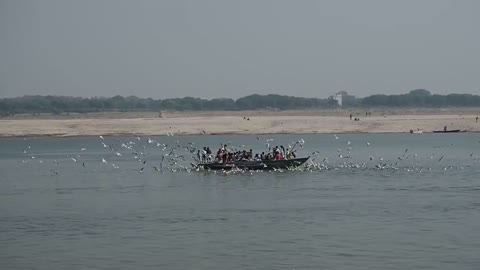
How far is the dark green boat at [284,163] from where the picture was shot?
141ft

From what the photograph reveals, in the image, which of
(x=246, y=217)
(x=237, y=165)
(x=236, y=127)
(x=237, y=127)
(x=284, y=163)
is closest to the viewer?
(x=246, y=217)

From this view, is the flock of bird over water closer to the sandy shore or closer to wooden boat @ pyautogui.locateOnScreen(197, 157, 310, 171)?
wooden boat @ pyautogui.locateOnScreen(197, 157, 310, 171)

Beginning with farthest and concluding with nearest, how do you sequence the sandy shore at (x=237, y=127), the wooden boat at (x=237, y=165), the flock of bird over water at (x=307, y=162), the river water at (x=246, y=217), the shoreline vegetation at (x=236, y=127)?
the sandy shore at (x=237, y=127) → the shoreline vegetation at (x=236, y=127) → the flock of bird over water at (x=307, y=162) → the wooden boat at (x=237, y=165) → the river water at (x=246, y=217)

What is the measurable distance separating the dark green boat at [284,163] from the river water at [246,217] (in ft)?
1.52

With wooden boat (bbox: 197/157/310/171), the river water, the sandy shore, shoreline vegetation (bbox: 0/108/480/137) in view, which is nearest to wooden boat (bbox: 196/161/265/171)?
wooden boat (bbox: 197/157/310/171)

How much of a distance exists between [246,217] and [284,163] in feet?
50.2

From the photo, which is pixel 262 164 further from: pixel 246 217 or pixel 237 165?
pixel 246 217

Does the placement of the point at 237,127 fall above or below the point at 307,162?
below

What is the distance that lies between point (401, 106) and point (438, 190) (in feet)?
465

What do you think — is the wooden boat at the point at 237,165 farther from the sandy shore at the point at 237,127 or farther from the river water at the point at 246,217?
the sandy shore at the point at 237,127

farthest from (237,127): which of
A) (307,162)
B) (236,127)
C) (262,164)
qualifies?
(262,164)

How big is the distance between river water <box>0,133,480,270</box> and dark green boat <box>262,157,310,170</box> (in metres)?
0.46

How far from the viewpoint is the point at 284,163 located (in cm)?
4309

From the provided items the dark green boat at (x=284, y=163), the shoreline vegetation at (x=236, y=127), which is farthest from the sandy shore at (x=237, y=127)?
the dark green boat at (x=284, y=163)
